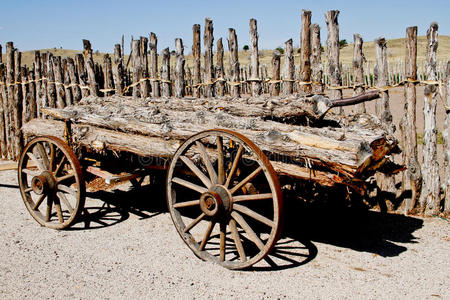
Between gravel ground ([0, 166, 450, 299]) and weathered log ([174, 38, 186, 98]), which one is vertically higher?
weathered log ([174, 38, 186, 98])

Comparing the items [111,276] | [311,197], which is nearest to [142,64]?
[311,197]

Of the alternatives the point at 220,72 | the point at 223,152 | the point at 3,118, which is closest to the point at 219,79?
the point at 220,72

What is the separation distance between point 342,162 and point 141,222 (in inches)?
110

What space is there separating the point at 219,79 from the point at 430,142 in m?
2.96

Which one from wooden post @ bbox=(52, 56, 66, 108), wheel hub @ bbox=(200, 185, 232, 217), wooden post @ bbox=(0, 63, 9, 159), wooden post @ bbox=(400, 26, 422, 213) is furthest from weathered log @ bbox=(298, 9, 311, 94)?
wooden post @ bbox=(0, 63, 9, 159)

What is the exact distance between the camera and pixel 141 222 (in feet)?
15.7

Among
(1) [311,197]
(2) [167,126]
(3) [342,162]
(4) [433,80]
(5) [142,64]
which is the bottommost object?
(1) [311,197]

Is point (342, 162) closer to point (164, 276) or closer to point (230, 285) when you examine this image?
point (230, 285)

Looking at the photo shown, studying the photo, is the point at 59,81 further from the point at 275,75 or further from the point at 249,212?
the point at 249,212

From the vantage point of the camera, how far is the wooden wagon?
10.0 ft

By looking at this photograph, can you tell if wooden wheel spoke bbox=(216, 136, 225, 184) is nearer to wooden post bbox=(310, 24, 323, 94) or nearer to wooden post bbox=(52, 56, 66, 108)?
wooden post bbox=(310, 24, 323, 94)

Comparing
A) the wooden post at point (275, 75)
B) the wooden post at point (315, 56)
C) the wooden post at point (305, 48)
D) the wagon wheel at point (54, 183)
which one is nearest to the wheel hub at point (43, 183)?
the wagon wheel at point (54, 183)

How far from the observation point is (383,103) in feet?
15.8

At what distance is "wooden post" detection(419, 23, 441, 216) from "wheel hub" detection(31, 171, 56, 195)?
435 centimetres
